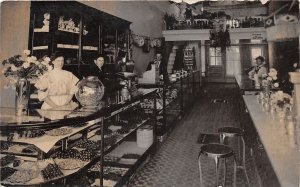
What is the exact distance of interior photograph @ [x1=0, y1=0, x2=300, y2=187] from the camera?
2273 mm

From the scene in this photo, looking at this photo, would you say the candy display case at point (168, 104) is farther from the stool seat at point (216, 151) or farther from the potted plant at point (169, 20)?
the potted plant at point (169, 20)

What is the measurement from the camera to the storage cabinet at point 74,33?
425 cm

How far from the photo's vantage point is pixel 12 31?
4.55 meters

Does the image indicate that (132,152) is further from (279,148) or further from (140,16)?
(140,16)

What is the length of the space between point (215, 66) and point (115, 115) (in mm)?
14086

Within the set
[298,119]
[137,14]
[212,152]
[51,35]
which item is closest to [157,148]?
[212,152]

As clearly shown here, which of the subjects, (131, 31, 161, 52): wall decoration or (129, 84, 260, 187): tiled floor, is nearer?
(129, 84, 260, 187): tiled floor

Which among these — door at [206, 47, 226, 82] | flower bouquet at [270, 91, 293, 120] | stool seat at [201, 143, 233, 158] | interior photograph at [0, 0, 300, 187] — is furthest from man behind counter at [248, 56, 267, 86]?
door at [206, 47, 226, 82]

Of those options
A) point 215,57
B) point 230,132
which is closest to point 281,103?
point 230,132

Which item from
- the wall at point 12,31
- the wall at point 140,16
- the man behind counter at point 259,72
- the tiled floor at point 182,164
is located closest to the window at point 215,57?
the wall at point 140,16

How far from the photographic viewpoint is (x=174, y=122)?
243 inches

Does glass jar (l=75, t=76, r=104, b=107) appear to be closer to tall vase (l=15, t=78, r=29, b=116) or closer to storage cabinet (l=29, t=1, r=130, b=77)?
tall vase (l=15, t=78, r=29, b=116)

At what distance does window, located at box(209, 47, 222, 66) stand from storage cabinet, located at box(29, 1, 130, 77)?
11.8 metres

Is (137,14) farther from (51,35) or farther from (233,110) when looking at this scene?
(51,35)
